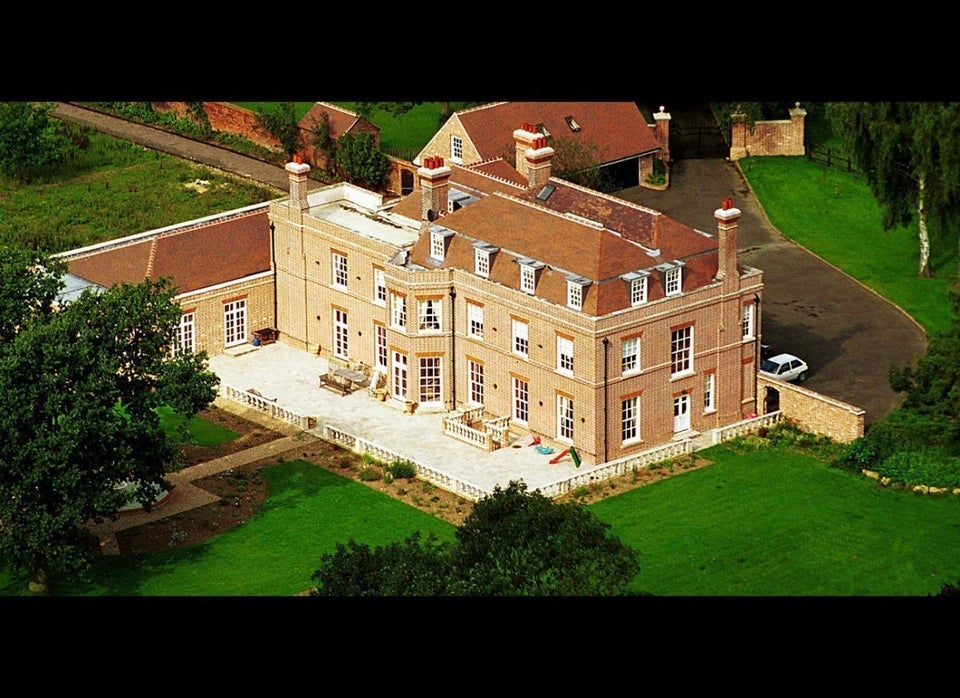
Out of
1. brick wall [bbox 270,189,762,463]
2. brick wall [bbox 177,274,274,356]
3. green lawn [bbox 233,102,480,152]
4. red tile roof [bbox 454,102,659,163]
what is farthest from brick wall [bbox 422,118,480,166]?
brick wall [bbox 270,189,762,463]

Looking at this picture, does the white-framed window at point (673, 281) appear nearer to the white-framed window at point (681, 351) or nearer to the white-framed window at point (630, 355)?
the white-framed window at point (681, 351)

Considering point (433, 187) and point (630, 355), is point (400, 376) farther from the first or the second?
point (630, 355)

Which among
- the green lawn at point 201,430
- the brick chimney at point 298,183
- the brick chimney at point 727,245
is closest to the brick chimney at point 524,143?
the brick chimney at point 298,183

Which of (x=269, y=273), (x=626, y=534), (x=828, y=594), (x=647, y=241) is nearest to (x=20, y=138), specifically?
(x=269, y=273)

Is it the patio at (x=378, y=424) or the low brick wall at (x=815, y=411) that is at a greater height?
the low brick wall at (x=815, y=411)

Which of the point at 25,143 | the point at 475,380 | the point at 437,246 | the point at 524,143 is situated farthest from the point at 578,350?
the point at 25,143
